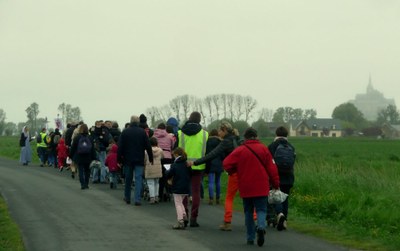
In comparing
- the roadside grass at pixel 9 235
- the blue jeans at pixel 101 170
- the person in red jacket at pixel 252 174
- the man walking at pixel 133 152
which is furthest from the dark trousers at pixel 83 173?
the person in red jacket at pixel 252 174

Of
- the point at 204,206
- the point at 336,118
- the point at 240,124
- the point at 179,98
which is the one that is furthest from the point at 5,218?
the point at 336,118

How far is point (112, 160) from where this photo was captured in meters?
22.7

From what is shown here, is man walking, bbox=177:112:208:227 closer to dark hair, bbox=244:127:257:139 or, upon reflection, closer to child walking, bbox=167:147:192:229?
child walking, bbox=167:147:192:229

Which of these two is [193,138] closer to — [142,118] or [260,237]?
[260,237]

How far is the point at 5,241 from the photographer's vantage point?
11961 millimetres

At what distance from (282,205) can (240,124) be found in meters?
85.6

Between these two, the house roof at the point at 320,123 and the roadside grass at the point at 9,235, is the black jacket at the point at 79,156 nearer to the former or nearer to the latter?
the roadside grass at the point at 9,235

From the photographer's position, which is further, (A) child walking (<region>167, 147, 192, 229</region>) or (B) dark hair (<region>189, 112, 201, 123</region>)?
(B) dark hair (<region>189, 112, 201, 123</region>)

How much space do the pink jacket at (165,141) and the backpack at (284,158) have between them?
5373mm

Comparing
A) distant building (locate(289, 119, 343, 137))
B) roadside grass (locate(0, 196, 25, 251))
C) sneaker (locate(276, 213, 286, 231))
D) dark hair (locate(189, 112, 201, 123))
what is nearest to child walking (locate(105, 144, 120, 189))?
roadside grass (locate(0, 196, 25, 251))

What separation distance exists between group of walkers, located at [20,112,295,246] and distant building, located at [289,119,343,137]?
160 meters

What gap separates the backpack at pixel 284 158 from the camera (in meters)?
14.3

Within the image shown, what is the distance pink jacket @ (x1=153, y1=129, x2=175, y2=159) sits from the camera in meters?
19.3

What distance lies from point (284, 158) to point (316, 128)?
7043 inches
